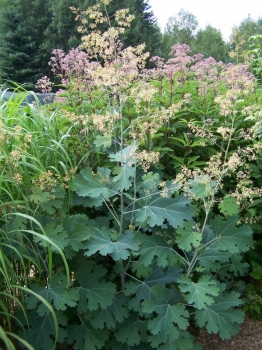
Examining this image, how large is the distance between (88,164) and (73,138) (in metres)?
0.24

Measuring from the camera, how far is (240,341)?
2.67 metres

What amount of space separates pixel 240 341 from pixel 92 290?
1.19 meters

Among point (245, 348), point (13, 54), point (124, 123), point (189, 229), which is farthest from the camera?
point (13, 54)

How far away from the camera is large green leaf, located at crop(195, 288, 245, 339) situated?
215 centimetres

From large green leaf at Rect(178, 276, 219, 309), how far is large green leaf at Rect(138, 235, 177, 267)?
5.5 inches

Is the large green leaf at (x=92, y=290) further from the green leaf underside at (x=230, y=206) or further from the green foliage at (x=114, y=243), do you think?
the green leaf underside at (x=230, y=206)

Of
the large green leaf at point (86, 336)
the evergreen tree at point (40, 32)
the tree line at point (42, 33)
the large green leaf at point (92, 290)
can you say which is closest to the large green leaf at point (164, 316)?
the large green leaf at point (92, 290)

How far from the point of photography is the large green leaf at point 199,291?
78.5 inches

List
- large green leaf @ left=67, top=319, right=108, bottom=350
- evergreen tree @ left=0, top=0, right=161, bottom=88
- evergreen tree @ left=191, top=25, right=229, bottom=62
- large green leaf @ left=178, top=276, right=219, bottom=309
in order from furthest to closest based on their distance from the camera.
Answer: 1. evergreen tree @ left=191, top=25, right=229, bottom=62
2. evergreen tree @ left=0, top=0, right=161, bottom=88
3. large green leaf @ left=67, top=319, right=108, bottom=350
4. large green leaf @ left=178, top=276, right=219, bottom=309

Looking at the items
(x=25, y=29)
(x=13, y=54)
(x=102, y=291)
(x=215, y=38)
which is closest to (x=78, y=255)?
(x=102, y=291)

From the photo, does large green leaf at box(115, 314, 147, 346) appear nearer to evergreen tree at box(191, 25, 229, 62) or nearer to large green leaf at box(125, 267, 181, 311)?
large green leaf at box(125, 267, 181, 311)

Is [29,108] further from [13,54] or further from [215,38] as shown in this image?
[215,38]

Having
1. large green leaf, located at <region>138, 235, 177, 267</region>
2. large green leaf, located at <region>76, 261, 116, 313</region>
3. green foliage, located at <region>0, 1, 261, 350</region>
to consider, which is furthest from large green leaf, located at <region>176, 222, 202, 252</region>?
large green leaf, located at <region>76, 261, 116, 313</region>

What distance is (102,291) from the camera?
7.23ft
